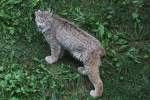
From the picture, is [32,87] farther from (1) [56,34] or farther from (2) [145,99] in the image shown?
(2) [145,99]

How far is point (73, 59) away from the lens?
762cm

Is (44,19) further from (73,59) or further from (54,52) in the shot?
(73,59)

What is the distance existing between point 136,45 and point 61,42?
54.7 inches

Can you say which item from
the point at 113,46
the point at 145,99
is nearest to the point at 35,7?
the point at 113,46

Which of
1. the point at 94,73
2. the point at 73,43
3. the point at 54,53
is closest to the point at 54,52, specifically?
the point at 54,53

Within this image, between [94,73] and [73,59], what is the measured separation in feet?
2.01

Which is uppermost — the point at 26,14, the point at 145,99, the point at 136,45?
the point at 26,14

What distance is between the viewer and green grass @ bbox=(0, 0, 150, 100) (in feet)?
23.3

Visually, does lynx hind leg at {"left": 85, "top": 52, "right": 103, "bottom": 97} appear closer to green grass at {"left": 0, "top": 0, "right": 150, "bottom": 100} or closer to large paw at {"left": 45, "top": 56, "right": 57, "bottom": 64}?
green grass at {"left": 0, "top": 0, "right": 150, "bottom": 100}

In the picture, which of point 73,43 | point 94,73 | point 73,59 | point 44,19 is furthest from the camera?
point 73,59

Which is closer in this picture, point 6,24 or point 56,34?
point 56,34

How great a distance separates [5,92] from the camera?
6949mm

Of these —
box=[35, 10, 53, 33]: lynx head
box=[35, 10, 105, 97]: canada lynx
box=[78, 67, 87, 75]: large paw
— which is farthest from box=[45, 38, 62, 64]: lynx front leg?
box=[78, 67, 87, 75]: large paw

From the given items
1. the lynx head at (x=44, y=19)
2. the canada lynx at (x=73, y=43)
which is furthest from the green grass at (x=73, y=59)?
the lynx head at (x=44, y=19)
